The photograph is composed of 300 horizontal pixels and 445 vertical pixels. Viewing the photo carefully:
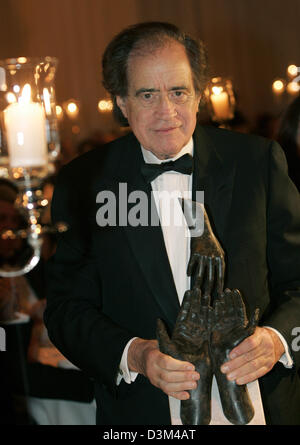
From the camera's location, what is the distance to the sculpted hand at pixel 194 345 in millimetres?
1451

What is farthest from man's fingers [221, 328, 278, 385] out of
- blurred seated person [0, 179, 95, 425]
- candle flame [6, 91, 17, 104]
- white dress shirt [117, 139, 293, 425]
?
blurred seated person [0, 179, 95, 425]

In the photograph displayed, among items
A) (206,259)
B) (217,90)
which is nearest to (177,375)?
(206,259)

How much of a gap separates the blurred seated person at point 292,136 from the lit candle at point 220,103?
0.28m

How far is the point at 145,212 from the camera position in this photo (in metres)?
1.90

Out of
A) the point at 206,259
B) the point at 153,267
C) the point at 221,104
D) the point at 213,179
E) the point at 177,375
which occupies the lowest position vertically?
the point at 177,375

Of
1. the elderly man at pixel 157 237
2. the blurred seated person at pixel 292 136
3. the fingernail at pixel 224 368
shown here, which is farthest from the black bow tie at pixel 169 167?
the blurred seated person at pixel 292 136

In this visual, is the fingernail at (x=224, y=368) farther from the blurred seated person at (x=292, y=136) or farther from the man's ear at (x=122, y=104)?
the blurred seated person at (x=292, y=136)

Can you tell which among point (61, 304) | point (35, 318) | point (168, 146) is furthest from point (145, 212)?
point (35, 318)

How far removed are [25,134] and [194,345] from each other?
61cm

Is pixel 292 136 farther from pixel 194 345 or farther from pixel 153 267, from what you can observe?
pixel 194 345

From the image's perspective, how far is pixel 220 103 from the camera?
3055 mm
